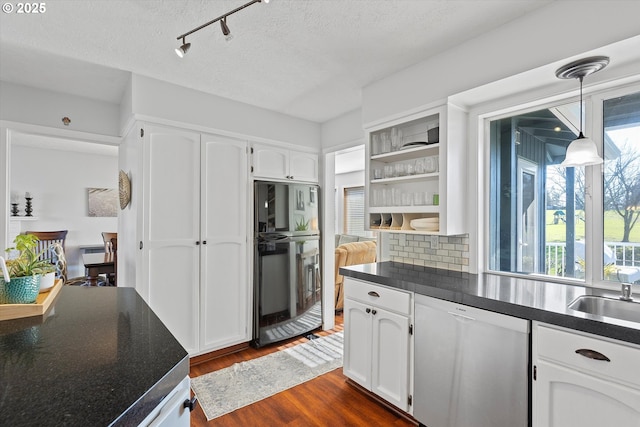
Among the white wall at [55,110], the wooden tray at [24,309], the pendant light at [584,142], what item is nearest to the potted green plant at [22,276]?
the wooden tray at [24,309]

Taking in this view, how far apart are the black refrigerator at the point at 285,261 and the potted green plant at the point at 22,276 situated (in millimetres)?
1880

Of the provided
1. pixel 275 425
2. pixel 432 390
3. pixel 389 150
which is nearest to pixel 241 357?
pixel 275 425

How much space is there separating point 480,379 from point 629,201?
130 cm

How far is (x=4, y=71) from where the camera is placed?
2402mm

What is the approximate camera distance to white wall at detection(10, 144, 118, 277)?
5047mm

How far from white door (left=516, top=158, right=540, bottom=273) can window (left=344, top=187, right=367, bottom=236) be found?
13.7ft

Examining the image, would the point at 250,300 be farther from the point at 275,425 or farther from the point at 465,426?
the point at 465,426

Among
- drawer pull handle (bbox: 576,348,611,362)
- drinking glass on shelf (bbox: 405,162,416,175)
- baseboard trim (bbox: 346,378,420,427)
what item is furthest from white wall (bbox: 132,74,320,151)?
drawer pull handle (bbox: 576,348,611,362)

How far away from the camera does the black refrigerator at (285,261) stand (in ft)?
10.3

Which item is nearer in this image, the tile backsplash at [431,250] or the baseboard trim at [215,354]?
the tile backsplash at [431,250]

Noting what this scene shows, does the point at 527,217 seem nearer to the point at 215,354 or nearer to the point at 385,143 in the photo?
the point at 385,143

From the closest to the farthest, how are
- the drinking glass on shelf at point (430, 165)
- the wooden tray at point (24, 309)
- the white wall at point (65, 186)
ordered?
the wooden tray at point (24, 309) < the drinking glass on shelf at point (430, 165) < the white wall at point (65, 186)

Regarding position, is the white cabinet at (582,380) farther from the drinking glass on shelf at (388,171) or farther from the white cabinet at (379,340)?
the drinking glass on shelf at (388,171)

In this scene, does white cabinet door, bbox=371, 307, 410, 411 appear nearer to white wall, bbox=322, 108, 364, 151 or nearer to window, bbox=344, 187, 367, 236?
white wall, bbox=322, 108, 364, 151
